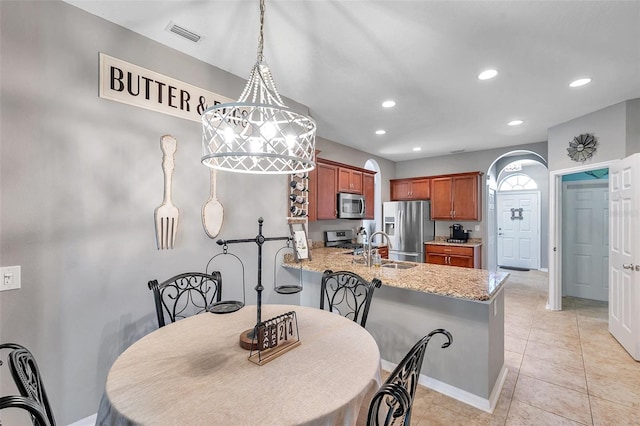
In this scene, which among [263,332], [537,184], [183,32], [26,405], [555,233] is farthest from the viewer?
[537,184]

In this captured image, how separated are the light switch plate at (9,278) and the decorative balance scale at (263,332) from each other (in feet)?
3.75

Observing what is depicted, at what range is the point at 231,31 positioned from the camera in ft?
6.36

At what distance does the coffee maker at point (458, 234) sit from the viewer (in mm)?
5378

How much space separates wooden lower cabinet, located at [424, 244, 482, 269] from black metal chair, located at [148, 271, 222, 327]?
4.27 metres

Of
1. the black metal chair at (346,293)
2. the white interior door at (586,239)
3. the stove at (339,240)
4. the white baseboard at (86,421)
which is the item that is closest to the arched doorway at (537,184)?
the white interior door at (586,239)

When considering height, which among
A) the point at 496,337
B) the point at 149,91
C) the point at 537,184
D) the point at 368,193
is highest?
the point at 149,91

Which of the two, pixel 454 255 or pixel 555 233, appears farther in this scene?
pixel 454 255

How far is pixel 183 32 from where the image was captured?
6.38ft

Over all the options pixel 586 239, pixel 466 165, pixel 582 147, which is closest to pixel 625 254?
pixel 582 147

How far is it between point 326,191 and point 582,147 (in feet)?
10.8

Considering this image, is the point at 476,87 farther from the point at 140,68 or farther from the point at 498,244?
the point at 498,244

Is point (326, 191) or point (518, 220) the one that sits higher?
point (326, 191)

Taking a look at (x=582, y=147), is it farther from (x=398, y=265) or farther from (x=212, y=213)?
(x=212, y=213)

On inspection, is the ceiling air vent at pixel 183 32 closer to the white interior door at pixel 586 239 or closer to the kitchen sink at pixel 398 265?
the kitchen sink at pixel 398 265
